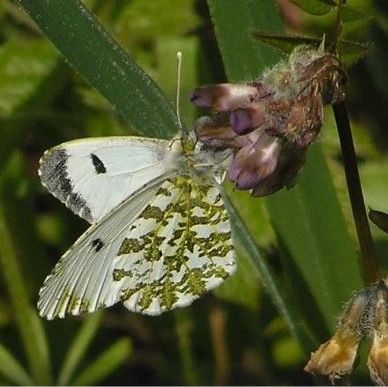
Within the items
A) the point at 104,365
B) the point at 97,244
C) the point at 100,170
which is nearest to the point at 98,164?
the point at 100,170

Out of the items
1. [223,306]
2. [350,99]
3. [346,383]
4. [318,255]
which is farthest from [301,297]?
[350,99]

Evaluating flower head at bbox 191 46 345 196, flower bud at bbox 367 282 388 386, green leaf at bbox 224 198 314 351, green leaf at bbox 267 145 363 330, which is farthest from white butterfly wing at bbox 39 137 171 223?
flower bud at bbox 367 282 388 386

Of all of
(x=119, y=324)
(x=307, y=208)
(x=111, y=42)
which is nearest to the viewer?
(x=111, y=42)

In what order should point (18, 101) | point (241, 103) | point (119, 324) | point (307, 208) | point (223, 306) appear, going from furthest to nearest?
1. point (119, 324)
2. point (223, 306)
3. point (18, 101)
4. point (307, 208)
5. point (241, 103)

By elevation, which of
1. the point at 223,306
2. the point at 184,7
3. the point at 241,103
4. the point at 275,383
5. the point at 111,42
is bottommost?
the point at 275,383

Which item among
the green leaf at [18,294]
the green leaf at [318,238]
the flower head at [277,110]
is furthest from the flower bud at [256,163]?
the green leaf at [18,294]

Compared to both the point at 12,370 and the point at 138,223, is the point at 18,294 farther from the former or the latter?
the point at 138,223

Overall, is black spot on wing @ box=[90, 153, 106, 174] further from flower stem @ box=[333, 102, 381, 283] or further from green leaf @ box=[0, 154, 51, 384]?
green leaf @ box=[0, 154, 51, 384]

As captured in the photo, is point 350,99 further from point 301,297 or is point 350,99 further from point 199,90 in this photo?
point 199,90
